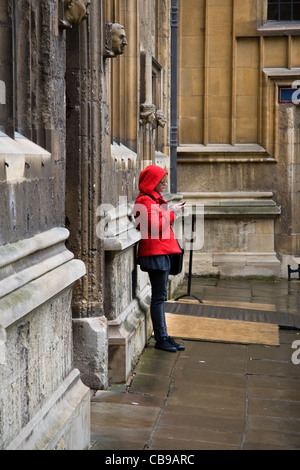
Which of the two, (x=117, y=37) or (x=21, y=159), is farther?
(x=117, y=37)

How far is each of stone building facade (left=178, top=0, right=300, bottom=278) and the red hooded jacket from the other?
540 centimetres

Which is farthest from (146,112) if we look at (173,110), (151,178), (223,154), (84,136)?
(223,154)

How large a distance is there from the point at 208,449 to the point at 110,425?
699mm

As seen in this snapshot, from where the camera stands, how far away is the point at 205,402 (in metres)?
5.38

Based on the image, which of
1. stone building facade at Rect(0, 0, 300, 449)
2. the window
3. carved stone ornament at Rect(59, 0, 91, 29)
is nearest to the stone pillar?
stone building facade at Rect(0, 0, 300, 449)

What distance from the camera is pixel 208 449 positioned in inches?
170

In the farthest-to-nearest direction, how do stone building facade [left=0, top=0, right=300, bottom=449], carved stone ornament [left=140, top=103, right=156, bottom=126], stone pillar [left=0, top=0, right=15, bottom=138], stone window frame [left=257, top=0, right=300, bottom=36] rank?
stone window frame [left=257, top=0, right=300, bottom=36]
carved stone ornament [left=140, top=103, right=156, bottom=126]
stone pillar [left=0, top=0, right=15, bottom=138]
stone building facade [left=0, top=0, right=300, bottom=449]

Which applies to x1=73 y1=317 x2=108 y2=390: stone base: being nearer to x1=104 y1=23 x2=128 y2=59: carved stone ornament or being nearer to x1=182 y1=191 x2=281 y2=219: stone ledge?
x1=104 y1=23 x2=128 y2=59: carved stone ornament

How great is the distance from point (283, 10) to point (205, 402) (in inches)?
334

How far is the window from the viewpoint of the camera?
12219 millimetres

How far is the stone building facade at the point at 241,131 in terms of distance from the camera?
471 inches

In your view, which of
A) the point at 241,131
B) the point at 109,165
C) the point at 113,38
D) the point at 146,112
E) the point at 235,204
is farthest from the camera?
the point at 241,131

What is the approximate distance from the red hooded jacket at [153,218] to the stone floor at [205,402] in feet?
3.06

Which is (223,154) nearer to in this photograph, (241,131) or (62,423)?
(241,131)
